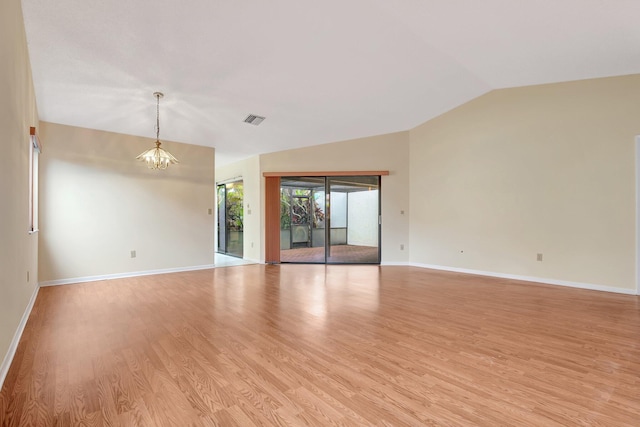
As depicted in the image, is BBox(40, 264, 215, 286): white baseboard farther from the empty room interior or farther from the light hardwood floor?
the light hardwood floor

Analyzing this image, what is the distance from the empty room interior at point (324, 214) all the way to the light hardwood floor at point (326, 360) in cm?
2

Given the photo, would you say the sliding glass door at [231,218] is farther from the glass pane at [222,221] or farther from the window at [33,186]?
the window at [33,186]

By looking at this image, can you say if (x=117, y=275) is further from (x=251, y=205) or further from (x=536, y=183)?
(x=536, y=183)

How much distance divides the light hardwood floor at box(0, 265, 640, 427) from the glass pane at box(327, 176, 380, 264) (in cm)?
277

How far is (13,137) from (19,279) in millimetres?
1298

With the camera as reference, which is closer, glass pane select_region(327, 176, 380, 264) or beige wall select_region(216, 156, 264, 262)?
glass pane select_region(327, 176, 380, 264)

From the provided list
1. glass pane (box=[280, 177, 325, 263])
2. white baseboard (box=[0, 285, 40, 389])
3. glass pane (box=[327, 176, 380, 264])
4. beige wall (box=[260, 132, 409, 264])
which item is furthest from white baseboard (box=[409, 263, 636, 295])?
white baseboard (box=[0, 285, 40, 389])

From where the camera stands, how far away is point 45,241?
473 centimetres

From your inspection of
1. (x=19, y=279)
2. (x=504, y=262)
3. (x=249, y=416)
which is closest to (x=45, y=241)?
(x=19, y=279)

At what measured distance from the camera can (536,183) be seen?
5121mm

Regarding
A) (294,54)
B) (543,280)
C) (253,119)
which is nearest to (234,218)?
(253,119)

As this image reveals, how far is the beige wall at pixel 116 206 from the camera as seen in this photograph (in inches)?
190

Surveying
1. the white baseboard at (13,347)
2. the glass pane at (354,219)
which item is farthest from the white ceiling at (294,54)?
the white baseboard at (13,347)

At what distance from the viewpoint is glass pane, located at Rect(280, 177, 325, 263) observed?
7.09 meters
